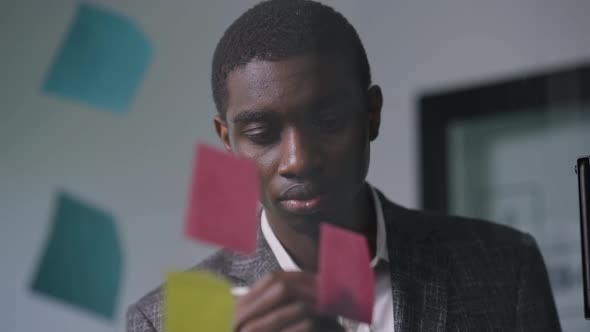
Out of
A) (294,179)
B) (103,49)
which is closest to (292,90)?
Result: (294,179)

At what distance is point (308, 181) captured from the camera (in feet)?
1.61

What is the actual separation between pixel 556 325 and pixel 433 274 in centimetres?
12

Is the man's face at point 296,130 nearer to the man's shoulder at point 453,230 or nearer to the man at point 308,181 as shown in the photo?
the man at point 308,181

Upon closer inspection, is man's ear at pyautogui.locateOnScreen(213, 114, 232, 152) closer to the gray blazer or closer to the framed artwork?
the gray blazer

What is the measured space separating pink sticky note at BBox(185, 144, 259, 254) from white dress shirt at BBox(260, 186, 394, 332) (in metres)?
0.03

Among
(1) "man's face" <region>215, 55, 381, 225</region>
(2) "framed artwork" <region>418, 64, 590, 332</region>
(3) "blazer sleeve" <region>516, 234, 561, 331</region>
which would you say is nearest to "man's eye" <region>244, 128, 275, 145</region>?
(1) "man's face" <region>215, 55, 381, 225</region>

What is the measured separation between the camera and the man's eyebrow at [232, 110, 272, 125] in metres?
0.49

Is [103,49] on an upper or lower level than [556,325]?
upper

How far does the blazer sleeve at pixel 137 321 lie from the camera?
55 centimetres

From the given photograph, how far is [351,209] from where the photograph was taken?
1.75ft

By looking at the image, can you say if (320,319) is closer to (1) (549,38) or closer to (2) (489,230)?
(2) (489,230)

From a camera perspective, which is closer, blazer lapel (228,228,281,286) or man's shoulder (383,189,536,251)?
blazer lapel (228,228,281,286)

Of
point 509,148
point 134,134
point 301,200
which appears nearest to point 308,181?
point 301,200

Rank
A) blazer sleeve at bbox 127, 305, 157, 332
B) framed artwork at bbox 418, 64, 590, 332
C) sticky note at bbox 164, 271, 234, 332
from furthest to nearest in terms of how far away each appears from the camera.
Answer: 1. framed artwork at bbox 418, 64, 590, 332
2. blazer sleeve at bbox 127, 305, 157, 332
3. sticky note at bbox 164, 271, 234, 332
